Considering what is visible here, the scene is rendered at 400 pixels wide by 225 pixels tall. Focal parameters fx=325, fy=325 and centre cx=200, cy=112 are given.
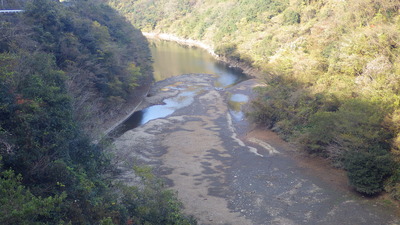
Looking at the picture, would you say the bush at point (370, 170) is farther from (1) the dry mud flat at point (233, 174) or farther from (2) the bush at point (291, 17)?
(2) the bush at point (291, 17)

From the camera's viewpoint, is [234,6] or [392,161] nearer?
[392,161]

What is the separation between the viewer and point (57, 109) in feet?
50.7

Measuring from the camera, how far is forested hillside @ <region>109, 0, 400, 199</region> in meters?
20.3

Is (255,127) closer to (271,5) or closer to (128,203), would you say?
(128,203)

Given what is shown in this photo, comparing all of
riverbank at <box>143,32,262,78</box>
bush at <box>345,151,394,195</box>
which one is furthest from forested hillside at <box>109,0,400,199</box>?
riverbank at <box>143,32,262,78</box>

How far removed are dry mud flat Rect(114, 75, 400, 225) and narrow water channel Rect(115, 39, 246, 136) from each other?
8.50 feet

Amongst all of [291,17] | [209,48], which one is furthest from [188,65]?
[291,17]

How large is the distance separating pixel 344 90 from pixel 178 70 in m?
42.6

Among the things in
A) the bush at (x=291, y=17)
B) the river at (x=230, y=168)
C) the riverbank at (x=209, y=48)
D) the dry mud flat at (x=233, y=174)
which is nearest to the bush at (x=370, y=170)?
the river at (x=230, y=168)

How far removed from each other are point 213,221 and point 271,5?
61469mm

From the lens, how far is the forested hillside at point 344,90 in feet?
66.7

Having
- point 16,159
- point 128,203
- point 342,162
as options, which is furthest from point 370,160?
point 16,159

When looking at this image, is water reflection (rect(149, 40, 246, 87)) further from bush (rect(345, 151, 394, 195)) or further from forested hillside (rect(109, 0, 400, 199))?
bush (rect(345, 151, 394, 195))

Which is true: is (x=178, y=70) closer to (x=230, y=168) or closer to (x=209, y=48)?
(x=209, y=48)
